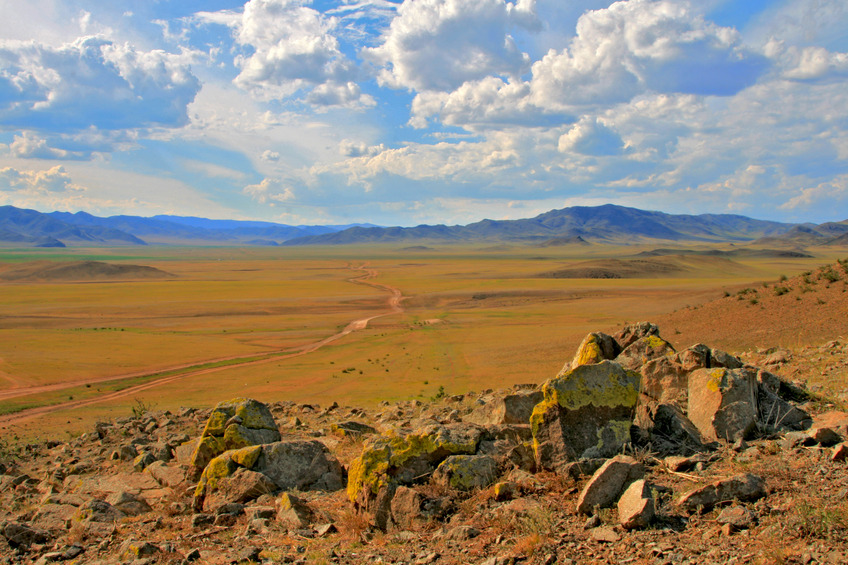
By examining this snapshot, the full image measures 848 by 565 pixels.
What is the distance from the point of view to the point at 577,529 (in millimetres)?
5180

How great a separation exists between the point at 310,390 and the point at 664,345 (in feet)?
49.1

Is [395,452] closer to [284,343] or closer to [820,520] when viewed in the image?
[820,520]

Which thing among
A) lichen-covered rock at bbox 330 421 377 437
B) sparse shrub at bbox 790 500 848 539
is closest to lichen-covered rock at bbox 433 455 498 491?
sparse shrub at bbox 790 500 848 539

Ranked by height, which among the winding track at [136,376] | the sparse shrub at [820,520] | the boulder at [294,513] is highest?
the sparse shrub at [820,520]

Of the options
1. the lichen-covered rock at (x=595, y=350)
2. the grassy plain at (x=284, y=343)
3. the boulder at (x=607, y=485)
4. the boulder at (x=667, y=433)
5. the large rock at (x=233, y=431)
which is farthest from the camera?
the grassy plain at (x=284, y=343)

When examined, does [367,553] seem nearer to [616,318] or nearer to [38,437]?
[38,437]

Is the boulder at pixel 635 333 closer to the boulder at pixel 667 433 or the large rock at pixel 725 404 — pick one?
the large rock at pixel 725 404

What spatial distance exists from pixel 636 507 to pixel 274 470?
5.03m

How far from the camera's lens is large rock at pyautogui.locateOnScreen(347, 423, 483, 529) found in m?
6.23

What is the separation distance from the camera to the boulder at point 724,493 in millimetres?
5082

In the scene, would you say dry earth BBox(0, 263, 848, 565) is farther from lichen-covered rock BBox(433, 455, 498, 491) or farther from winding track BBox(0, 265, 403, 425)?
winding track BBox(0, 265, 403, 425)

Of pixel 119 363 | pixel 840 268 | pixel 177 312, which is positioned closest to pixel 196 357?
pixel 119 363

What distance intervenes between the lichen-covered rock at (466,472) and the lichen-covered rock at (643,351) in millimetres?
5589

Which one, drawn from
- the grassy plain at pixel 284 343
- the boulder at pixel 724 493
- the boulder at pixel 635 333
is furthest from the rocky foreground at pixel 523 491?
the grassy plain at pixel 284 343
